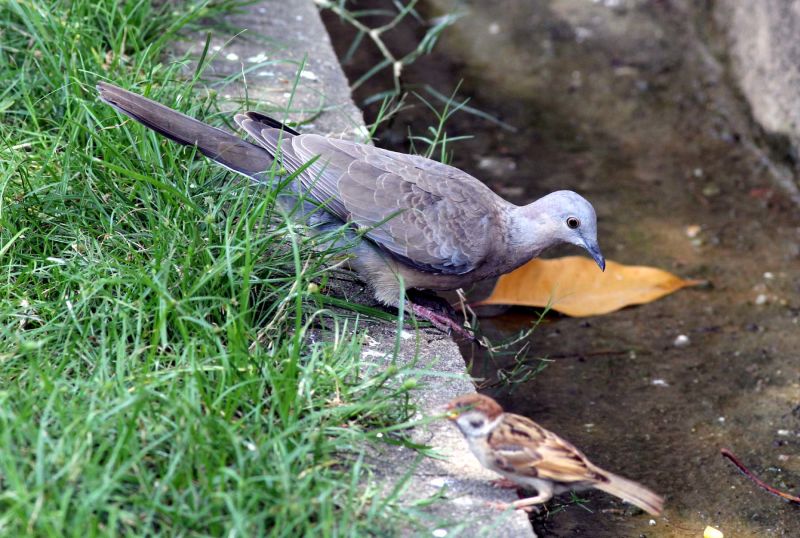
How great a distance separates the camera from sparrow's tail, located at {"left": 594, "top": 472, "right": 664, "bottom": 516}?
9.21ft

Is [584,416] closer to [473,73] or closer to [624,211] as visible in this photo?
[624,211]

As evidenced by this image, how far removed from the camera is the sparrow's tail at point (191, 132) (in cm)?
365

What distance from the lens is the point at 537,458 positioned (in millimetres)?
2828

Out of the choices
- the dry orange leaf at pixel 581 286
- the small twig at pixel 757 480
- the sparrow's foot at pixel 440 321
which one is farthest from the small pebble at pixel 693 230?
the sparrow's foot at pixel 440 321

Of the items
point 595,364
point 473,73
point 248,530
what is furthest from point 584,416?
point 473,73

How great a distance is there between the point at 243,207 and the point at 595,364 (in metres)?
1.97

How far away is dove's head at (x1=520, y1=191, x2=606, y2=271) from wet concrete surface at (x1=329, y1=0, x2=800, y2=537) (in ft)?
2.08

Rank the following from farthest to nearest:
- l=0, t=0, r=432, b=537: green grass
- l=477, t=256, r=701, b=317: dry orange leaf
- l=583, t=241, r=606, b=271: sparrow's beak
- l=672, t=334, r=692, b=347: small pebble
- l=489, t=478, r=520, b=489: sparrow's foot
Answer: l=477, t=256, r=701, b=317: dry orange leaf → l=672, t=334, r=692, b=347: small pebble → l=583, t=241, r=606, b=271: sparrow's beak → l=489, t=478, r=520, b=489: sparrow's foot → l=0, t=0, r=432, b=537: green grass

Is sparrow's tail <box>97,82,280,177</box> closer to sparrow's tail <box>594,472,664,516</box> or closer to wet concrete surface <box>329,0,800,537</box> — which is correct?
wet concrete surface <box>329,0,800,537</box>

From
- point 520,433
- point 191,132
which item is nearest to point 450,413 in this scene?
point 520,433

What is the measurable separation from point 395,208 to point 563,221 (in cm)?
73

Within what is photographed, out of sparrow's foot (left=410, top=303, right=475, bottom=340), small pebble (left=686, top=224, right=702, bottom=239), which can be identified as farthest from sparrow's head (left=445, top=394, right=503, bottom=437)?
small pebble (left=686, top=224, right=702, bottom=239)

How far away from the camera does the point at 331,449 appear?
283 cm

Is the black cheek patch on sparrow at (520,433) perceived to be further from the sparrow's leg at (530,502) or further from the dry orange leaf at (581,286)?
the dry orange leaf at (581,286)
